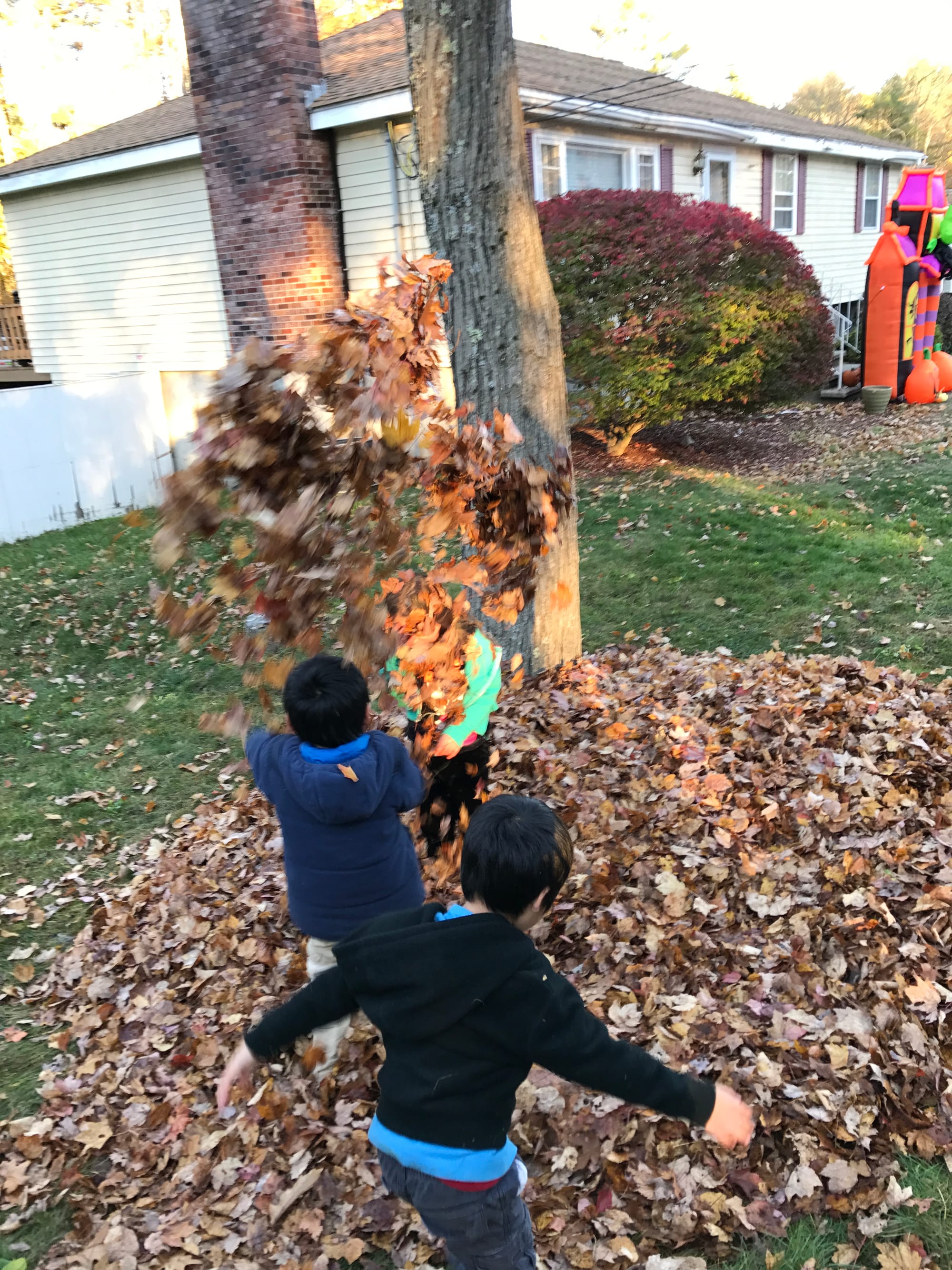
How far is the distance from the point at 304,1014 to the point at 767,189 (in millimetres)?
21459

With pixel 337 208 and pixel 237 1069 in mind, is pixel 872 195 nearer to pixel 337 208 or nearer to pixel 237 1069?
pixel 337 208

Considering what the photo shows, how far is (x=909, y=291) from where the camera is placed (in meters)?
15.1

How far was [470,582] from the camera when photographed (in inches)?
126

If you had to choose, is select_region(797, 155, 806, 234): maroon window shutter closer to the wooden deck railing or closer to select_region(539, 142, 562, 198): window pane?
select_region(539, 142, 562, 198): window pane

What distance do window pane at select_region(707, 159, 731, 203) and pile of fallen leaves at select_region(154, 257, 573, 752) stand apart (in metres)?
17.5

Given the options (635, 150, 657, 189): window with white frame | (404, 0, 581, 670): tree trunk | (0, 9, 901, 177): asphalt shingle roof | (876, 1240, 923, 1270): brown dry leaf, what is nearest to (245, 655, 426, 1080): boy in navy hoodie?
(876, 1240, 923, 1270): brown dry leaf

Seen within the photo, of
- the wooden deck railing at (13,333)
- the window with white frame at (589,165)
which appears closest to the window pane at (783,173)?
the window with white frame at (589,165)

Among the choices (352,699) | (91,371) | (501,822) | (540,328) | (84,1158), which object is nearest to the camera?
(501,822)

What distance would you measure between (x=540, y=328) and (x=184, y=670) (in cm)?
459

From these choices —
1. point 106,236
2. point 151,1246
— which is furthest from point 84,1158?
point 106,236

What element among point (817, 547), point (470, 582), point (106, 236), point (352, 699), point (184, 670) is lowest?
point (184, 670)

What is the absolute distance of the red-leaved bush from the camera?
37.0 ft

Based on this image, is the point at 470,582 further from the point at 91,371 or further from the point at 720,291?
the point at 91,371

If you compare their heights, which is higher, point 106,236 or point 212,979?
point 106,236
